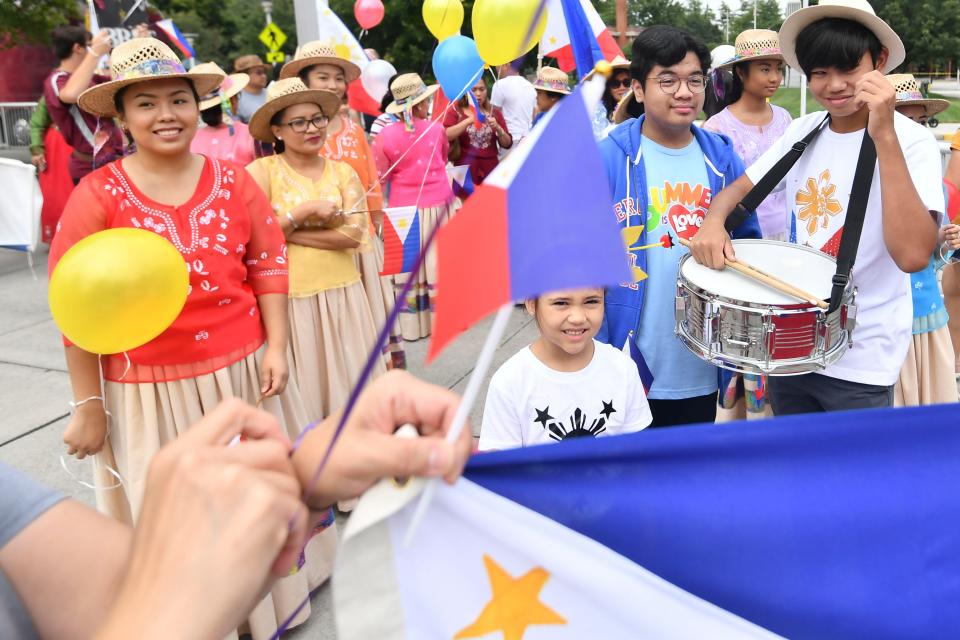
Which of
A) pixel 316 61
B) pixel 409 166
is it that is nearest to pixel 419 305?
pixel 409 166

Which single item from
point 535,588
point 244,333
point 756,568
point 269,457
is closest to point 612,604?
point 535,588

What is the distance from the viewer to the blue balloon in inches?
207

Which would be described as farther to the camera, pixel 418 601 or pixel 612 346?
pixel 612 346

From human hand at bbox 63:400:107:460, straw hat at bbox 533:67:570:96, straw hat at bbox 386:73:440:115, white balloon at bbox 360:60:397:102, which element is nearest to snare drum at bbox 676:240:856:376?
human hand at bbox 63:400:107:460

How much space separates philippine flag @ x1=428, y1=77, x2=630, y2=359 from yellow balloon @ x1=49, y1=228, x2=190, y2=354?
1522 mm

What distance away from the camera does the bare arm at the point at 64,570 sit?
1.10m

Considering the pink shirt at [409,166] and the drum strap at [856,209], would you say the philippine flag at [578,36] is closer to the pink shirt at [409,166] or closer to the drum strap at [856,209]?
the drum strap at [856,209]

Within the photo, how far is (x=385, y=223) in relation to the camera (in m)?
3.82

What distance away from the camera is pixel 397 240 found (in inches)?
151

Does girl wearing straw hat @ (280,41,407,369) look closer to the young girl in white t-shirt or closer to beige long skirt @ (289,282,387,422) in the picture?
beige long skirt @ (289,282,387,422)

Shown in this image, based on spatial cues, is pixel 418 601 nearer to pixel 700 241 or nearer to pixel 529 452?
pixel 529 452

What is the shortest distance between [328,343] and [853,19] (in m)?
2.65

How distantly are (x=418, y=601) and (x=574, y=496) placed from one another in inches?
11.7

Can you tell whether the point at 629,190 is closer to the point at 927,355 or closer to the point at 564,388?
the point at 564,388
